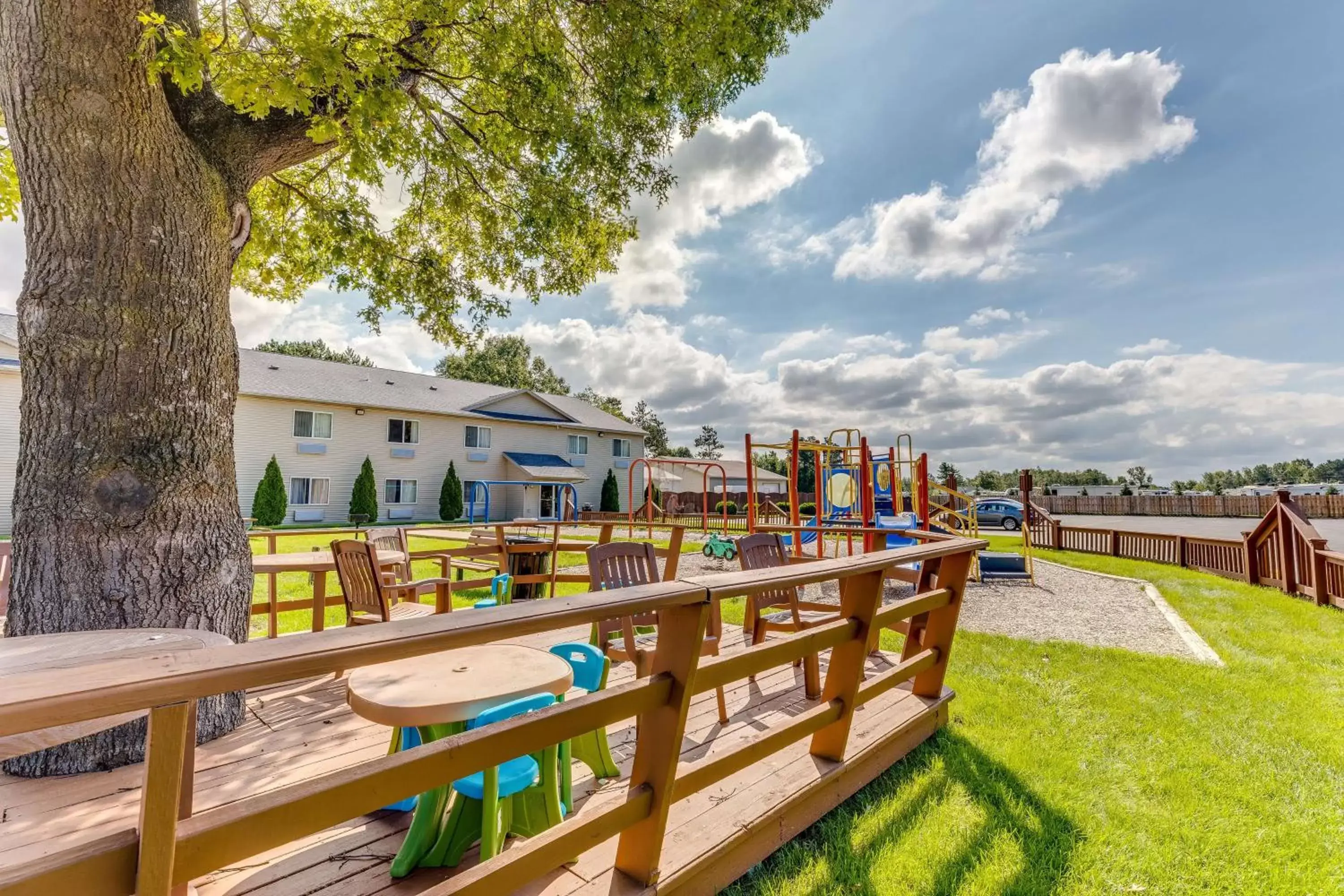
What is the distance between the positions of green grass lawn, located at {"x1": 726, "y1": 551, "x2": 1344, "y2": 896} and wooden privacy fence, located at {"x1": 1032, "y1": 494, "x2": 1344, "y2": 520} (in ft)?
102

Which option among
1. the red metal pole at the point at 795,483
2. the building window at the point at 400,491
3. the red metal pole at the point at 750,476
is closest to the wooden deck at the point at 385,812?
the red metal pole at the point at 795,483

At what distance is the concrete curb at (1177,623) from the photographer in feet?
18.7

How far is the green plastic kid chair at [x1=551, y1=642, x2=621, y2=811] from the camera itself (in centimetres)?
246

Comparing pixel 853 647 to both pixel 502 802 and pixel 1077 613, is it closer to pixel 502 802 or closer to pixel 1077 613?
pixel 502 802

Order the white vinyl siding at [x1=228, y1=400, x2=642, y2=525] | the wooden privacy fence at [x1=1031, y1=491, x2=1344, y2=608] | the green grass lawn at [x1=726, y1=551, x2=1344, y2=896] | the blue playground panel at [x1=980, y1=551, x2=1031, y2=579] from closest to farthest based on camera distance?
the green grass lawn at [x1=726, y1=551, x2=1344, y2=896] → the wooden privacy fence at [x1=1031, y1=491, x2=1344, y2=608] → the blue playground panel at [x1=980, y1=551, x2=1031, y2=579] → the white vinyl siding at [x1=228, y1=400, x2=642, y2=525]

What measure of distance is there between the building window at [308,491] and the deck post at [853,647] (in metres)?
22.5

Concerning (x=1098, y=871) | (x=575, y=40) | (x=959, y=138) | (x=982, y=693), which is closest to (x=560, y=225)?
(x=575, y=40)

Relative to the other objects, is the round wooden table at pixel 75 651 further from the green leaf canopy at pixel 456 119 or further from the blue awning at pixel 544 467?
the blue awning at pixel 544 467

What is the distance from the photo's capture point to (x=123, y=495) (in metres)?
2.84

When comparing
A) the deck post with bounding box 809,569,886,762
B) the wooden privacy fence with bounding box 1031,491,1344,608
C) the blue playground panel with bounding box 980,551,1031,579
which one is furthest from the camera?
the blue playground panel with bounding box 980,551,1031,579

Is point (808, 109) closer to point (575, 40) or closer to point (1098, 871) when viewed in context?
point (575, 40)

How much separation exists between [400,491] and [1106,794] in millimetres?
23843

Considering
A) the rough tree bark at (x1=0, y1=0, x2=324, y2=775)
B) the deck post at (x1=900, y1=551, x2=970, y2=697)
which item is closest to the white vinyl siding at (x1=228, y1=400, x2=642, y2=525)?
the rough tree bark at (x1=0, y1=0, x2=324, y2=775)

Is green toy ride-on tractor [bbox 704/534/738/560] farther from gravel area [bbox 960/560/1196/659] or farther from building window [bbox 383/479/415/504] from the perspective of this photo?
building window [bbox 383/479/415/504]
